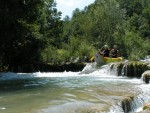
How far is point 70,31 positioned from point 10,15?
63761 millimetres

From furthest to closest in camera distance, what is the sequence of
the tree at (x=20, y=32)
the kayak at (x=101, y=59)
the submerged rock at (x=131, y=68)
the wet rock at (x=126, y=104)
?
the kayak at (x=101, y=59) < the tree at (x=20, y=32) < the submerged rock at (x=131, y=68) < the wet rock at (x=126, y=104)

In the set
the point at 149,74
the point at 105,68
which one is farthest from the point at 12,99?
the point at 105,68

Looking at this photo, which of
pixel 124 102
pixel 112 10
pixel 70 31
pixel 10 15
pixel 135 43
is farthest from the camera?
pixel 70 31

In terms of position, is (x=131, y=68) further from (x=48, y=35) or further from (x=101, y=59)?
(x=48, y=35)

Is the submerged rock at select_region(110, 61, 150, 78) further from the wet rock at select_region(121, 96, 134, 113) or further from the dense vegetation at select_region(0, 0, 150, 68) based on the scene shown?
the wet rock at select_region(121, 96, 134, 113)

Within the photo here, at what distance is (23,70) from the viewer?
1340 inches

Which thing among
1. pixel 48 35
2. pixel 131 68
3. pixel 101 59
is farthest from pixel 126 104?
pixel 48 35

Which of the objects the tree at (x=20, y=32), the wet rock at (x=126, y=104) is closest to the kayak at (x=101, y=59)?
the tree at (x=20, y=32)

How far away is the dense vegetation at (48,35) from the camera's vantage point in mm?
29406

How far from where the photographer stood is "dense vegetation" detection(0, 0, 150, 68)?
96.5ft

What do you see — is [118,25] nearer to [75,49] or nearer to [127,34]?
[127,34]

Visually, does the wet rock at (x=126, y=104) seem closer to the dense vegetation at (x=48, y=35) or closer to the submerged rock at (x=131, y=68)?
the submerged rock at (x=131, y=68)

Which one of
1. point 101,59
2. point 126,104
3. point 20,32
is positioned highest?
point 20,32

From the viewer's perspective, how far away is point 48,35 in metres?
46.6
